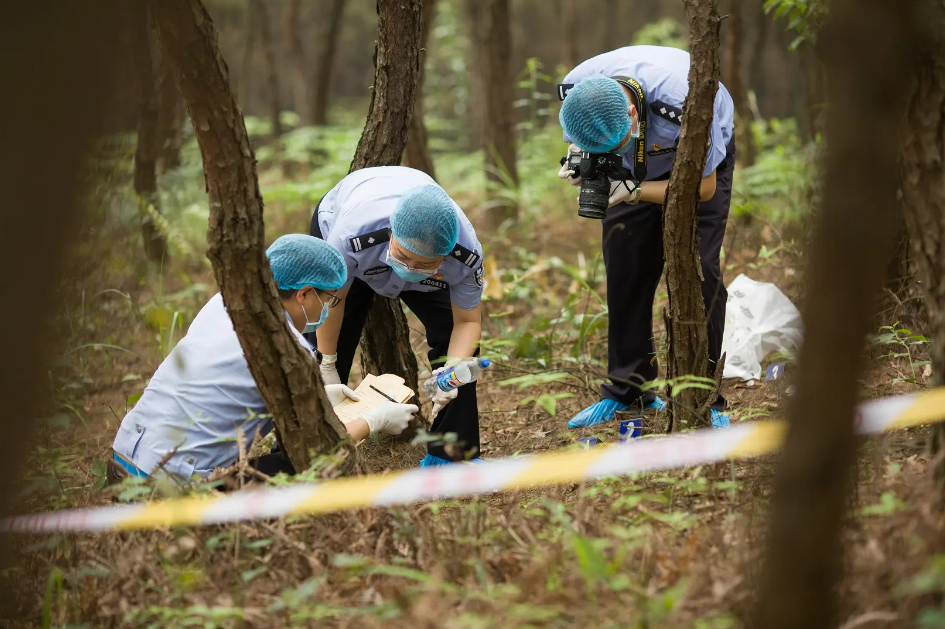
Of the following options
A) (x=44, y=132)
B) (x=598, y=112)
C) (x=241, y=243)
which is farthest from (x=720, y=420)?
(x=44, y=132)

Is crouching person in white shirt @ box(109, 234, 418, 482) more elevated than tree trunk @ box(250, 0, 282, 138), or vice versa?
tree trunk @ box(250, 0, 282, 138)

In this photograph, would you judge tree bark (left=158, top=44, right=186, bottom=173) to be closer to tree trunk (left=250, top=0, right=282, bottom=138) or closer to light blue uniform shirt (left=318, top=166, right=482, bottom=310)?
tree trunk (left=250, top=0, right=282, bottom=138)

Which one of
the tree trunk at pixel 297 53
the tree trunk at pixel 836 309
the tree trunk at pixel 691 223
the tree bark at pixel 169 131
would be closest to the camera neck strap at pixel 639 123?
the tree trunk at pixel 691 223

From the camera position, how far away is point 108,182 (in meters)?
5.33

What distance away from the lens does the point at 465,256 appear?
3633 mm

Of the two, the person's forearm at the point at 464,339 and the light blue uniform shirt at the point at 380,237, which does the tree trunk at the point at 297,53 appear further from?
the person's forearm at the point at 464,339

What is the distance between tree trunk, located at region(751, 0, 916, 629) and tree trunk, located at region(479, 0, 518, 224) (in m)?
6.48

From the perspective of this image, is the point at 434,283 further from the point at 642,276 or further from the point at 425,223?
the point at 642,276

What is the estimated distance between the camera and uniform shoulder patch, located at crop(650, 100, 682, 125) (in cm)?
375

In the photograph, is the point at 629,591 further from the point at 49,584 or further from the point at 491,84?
the point at 491,84

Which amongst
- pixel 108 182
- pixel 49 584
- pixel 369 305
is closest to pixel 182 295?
pixel 108 182

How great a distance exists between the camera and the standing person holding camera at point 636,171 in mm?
3621

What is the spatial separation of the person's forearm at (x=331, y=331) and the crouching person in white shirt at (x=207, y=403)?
52 centimetres

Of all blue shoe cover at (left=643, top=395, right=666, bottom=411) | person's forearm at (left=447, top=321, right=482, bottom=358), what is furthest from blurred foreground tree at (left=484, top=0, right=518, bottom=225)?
person's forearm at (left=447, top=321, right=482, bottom=358)
